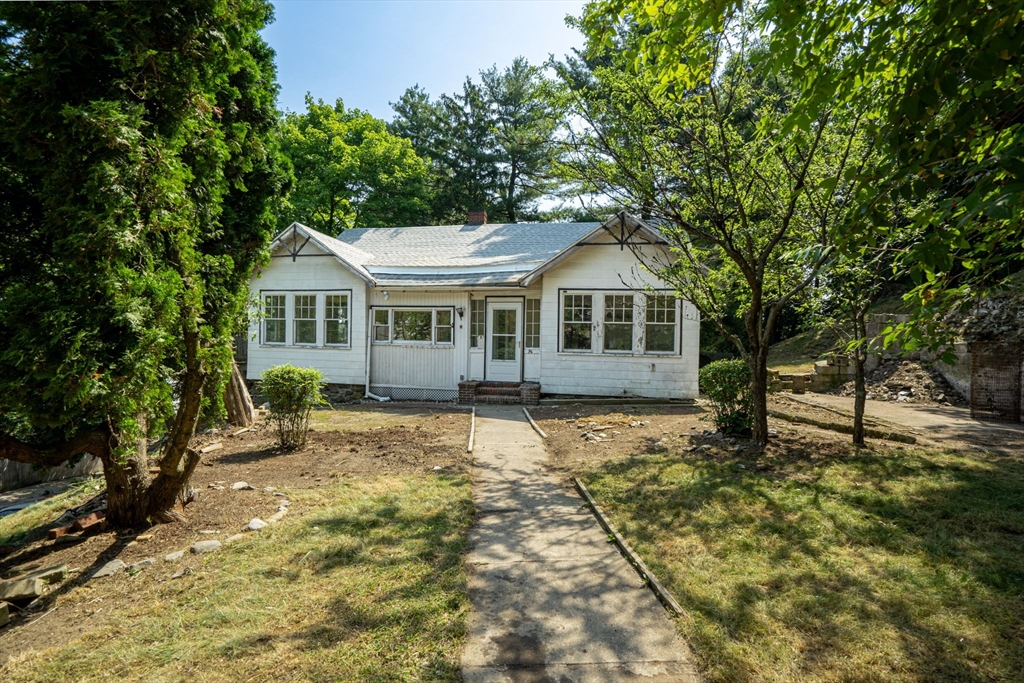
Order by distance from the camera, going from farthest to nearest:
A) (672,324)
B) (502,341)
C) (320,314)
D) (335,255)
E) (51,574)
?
(320,314)
(335,255)
(502,341)
(672,324)
(51,574)

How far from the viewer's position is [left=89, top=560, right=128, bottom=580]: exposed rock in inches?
164

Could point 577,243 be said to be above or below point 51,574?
above

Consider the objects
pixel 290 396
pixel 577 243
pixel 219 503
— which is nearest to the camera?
pixel 219 503

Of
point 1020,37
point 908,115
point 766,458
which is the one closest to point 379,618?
point 908,115

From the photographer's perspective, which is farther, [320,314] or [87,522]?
[320,314]

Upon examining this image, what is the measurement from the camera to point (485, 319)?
1467 centimetres

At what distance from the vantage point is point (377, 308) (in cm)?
1519

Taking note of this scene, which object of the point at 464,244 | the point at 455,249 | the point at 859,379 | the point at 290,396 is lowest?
the point at 290,396

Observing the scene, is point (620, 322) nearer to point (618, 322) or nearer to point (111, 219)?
point (618, 322)

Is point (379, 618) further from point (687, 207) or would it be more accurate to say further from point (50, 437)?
point (687, 207)

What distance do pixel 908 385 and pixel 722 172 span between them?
10.2m

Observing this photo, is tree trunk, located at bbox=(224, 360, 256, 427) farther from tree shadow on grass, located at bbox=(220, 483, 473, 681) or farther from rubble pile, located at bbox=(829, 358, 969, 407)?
rubble pile, located at bbox=(829, 358, 969, 407)

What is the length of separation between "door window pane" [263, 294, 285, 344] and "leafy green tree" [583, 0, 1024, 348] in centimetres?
1376

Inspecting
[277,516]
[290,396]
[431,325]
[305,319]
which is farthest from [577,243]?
[277,516]
